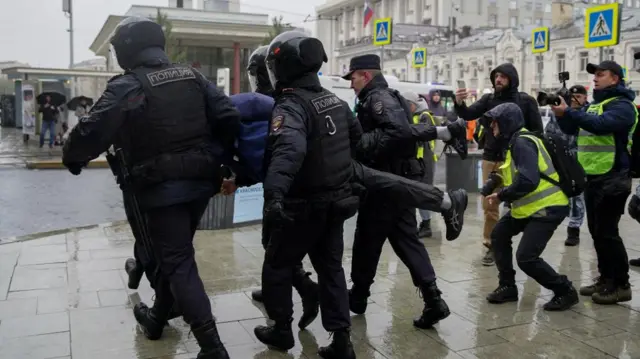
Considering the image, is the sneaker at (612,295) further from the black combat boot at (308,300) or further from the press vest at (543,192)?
the black combat boot at (308,300)

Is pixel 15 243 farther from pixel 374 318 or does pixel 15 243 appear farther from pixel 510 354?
pixel 510 354

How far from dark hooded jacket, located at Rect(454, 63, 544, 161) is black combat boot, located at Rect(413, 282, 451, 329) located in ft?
6.42

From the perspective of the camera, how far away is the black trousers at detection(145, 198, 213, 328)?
386cm

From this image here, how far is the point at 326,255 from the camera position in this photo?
160 inches

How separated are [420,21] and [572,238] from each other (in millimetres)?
89241

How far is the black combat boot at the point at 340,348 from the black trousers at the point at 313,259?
0.16 ft

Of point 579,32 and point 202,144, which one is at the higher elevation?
point 579,32

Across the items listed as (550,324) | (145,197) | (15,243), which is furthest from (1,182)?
(550,324)

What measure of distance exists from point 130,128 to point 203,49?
3026cm

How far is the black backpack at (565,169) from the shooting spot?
4.87 metres

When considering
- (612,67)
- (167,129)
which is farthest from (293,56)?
(612,67)

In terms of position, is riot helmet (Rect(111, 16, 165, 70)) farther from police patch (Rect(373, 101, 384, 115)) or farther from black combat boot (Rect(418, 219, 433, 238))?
black combat boot (Rect(418, 219, 433, 238))

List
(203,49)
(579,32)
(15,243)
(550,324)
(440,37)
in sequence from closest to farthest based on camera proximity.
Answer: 1. (550,324)
2. (15,243)
3. (203,49)
4. (579,32)
5. (440,37)

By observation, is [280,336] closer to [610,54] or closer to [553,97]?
[553,97]
